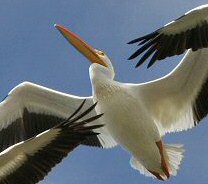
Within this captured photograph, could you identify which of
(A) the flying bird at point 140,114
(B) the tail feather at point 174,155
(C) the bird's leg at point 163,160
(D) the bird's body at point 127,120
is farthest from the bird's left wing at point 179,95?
(C) the bird's leg at point 163,160

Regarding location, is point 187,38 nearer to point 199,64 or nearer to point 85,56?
point 199,64

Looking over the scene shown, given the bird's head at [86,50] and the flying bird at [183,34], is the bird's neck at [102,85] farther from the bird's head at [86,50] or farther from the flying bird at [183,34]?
the flying bird at [183,34]

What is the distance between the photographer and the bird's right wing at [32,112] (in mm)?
18844

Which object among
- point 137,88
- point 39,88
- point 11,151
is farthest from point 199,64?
point 11,151

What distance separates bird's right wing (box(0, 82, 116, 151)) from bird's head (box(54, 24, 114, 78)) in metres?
0.82

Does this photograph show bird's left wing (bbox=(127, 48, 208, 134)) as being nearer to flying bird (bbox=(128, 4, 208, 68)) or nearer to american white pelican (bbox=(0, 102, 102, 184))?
flying bird (bbox=(128, 4, 208, 68))

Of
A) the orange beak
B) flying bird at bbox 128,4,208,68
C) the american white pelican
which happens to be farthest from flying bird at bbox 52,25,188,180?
the american white pelican

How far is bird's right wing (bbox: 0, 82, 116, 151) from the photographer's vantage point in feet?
61.8

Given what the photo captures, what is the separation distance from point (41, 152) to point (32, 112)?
4.19 meters

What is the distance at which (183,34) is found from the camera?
16.4 metres

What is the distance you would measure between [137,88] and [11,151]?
3.59 m

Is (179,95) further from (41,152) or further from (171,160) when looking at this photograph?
(41,152)

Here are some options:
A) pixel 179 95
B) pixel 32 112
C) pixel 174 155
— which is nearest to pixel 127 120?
pixel 174 155

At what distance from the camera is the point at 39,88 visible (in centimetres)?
1870
